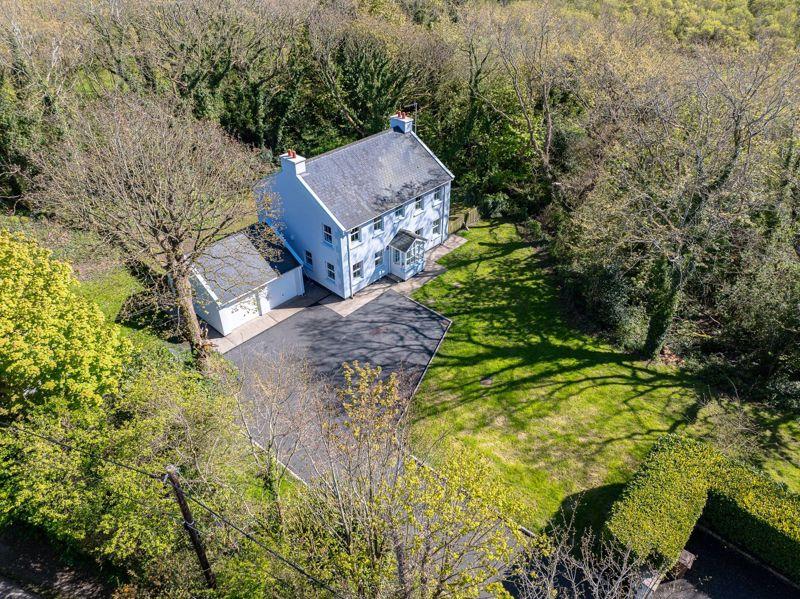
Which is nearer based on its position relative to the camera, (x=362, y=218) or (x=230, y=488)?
(x=230, y=488)

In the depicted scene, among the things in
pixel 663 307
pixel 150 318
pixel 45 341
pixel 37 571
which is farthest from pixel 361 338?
pixel 37 571

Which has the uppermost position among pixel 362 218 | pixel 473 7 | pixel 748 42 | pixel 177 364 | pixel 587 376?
pixel 473 7

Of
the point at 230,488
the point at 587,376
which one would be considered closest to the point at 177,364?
the point at 230,488

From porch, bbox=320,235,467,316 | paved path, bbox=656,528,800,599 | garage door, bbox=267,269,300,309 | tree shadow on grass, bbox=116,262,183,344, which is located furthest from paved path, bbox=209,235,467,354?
paved path, bbox=656,528,800,599

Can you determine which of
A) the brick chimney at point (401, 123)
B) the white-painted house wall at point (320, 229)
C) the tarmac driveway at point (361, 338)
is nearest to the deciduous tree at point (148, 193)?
the white-painted house wall at point (320, 229)

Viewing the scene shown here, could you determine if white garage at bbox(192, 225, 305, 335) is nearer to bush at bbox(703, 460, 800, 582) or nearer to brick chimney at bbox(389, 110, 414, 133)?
brick chimney at bbox(389, 110, 414, 133)

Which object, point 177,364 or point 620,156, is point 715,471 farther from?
point 177,364

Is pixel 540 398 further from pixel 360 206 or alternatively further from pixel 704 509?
pixel 360 206
